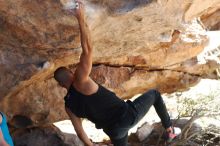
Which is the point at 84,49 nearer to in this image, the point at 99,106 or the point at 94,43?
the point at 99,106

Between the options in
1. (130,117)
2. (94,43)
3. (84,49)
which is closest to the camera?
(84,49)

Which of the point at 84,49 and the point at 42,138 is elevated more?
the point at 84,49

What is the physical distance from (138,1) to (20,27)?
148 centimetres

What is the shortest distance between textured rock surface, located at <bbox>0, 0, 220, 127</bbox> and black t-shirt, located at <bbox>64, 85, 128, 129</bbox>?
0.74 metres

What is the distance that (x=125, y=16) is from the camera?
5270 millimetres

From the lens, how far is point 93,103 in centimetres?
525

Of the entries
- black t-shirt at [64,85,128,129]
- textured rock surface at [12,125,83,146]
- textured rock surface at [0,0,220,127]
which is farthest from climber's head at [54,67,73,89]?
textured rock surface at [12,125,83,146]

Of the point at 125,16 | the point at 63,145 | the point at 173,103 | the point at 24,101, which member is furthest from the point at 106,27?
the point at 173,103

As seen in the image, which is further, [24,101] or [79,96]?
[24,101]

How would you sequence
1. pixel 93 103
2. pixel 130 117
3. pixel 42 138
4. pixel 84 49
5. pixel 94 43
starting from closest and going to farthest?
pixel 84 49 < pixel 93 103 < pixel 130 117 < pixel 94 43 < pixel 42 138

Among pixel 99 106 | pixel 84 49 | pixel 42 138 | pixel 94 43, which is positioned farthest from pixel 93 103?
pixel 42 138

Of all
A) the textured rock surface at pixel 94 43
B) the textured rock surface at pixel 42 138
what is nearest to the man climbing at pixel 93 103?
the textured rock surface at pixel 94 43

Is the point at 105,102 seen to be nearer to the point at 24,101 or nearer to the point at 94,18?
the point at 94,18

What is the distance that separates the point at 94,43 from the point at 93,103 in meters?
1.19
